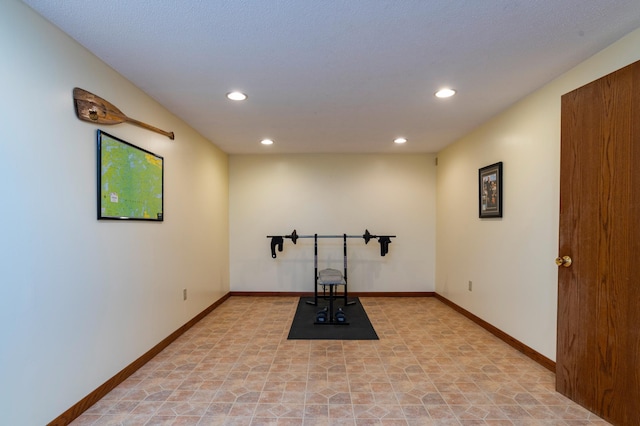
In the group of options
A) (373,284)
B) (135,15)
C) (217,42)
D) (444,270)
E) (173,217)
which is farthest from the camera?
(373,284)

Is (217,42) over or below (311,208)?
over

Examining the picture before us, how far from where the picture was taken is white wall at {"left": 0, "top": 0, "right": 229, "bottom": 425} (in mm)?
1554

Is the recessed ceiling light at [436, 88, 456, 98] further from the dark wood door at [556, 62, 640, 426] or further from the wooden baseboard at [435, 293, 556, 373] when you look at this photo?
the wooden baseboard at [435, 293, 556, 373]

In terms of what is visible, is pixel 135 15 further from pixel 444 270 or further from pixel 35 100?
pixel 444 270

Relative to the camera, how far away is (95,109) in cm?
209

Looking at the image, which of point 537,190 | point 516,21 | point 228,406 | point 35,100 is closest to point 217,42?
point 35,100

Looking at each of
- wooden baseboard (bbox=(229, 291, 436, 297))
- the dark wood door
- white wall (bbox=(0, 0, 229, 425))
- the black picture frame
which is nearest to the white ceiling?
white wall (bbox=(0, 0, 229, 425))

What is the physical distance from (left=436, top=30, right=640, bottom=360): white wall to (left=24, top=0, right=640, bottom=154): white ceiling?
15cm

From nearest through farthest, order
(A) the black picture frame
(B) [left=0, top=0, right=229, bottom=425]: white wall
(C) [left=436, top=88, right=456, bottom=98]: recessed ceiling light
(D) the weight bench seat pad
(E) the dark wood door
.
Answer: (B) [left=0, top=0, right=229, bottom=425]: white wall, (E) the dark wood door, (C) [left=436, top=88, right=456, bottom=98]: recessed ceiling light, (A) the black picture frame, (D) the weight bench seat pad

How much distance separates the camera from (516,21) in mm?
1729

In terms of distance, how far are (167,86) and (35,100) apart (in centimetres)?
103

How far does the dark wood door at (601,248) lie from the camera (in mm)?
1769

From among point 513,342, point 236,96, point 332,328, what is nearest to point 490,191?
point 513,342

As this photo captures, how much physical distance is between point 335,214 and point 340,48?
344cm
